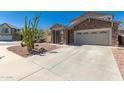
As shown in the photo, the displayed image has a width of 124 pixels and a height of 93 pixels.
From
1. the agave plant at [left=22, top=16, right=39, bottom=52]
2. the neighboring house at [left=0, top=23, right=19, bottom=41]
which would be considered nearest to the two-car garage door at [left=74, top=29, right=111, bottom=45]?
the agave plant at [left=22, top=16, right=39, bottom=52]

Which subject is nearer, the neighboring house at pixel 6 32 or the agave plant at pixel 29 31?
the agave plant at pixel 29 31

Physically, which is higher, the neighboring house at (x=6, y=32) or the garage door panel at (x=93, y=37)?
the neighboring house at (x=6, y=32)

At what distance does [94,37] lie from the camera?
15.7 meters

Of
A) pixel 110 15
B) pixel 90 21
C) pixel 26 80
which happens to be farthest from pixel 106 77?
pixel 110 15

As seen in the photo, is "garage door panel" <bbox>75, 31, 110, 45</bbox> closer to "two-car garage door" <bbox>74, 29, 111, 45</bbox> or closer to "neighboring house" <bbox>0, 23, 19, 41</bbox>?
"two-car garage door" <bbox>74, 29, 111, 45</bbox>

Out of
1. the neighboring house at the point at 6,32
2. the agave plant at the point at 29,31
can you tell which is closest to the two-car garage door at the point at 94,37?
the agave plant at the point at 29,31

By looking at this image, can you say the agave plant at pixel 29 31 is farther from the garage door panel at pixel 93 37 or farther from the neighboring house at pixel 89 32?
the garage door panel at pixel 93 37

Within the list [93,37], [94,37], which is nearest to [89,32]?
[93,37]

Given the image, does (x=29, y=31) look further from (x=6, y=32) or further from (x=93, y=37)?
(x=6, y=32)

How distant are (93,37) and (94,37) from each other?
0.47 ft

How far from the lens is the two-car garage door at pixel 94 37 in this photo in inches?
570
